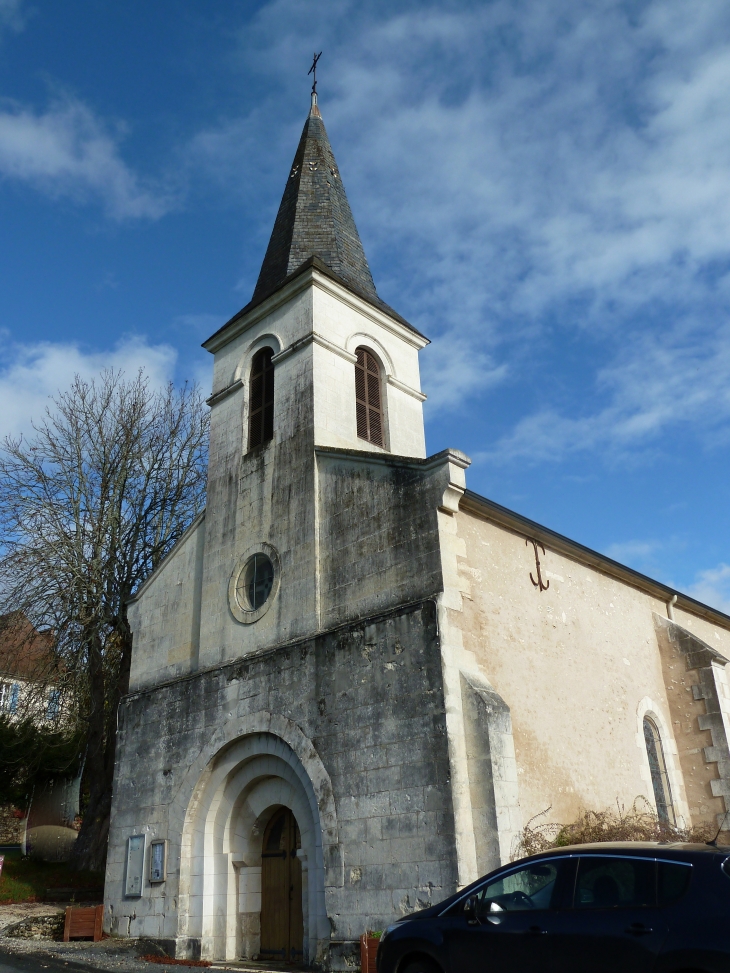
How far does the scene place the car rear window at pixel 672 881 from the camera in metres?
5.01

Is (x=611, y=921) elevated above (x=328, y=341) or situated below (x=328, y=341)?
below

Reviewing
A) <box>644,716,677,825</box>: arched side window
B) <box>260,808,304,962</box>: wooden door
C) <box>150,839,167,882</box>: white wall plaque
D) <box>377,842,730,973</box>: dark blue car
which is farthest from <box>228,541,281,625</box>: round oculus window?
<box>377,842,730,973</box>: dark blue car

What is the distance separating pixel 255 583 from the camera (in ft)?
45.2

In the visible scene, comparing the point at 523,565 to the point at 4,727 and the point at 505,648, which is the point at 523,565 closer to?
the point at 505,648

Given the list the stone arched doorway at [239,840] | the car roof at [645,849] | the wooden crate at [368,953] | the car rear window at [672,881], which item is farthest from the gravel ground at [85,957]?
the car rear window at [672,881]

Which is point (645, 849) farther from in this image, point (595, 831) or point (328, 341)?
point (328, 341)

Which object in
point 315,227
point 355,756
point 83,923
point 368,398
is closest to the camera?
point 355,756

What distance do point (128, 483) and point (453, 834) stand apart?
49.8ft

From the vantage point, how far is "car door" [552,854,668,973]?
4980 mm

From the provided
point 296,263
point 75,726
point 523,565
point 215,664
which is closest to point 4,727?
point 75,726

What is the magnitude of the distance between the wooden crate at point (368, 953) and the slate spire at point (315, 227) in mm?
11141

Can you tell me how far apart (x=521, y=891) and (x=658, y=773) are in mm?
9474

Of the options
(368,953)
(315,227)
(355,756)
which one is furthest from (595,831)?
(315,227)

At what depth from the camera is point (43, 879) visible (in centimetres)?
1822
